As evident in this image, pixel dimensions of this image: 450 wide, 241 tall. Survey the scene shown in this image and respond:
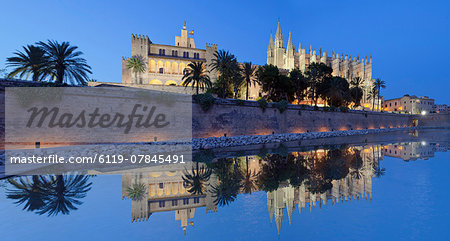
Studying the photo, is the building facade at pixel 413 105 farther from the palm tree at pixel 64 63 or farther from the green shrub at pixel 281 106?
the palm tree at pixel 64 63

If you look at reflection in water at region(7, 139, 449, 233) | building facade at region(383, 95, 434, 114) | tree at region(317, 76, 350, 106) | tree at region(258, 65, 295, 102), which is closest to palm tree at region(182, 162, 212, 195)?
reflection in water at region(7, 139, 449, 233)

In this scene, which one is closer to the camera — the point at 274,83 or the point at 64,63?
the point at 64,63

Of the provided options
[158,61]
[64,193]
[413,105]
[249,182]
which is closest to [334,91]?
[158,61]

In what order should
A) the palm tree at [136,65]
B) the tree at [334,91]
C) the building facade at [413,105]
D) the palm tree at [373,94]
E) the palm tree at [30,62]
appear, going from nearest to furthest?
the palm tree at [30,62] → the palm tree at [136,65] → the tree at [334,91] → the palm tree at [373,94] → the building facade at [413,105]

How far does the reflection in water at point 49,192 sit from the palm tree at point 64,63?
13931 millimetres

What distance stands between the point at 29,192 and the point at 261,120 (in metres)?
23.5

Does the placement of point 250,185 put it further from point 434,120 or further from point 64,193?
point 434,120

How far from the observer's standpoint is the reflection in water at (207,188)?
5926 mm

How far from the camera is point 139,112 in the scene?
19812mm

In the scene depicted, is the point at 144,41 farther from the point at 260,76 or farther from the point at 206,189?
the point at 206,189

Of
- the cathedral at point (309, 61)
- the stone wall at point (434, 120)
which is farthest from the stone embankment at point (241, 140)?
the stone wall at point (434, 120)

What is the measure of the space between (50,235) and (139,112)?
1628 centimetres

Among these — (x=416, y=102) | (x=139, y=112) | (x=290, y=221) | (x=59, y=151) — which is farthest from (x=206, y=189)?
(x=416, y=102)

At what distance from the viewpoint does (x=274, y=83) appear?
38.9 m
